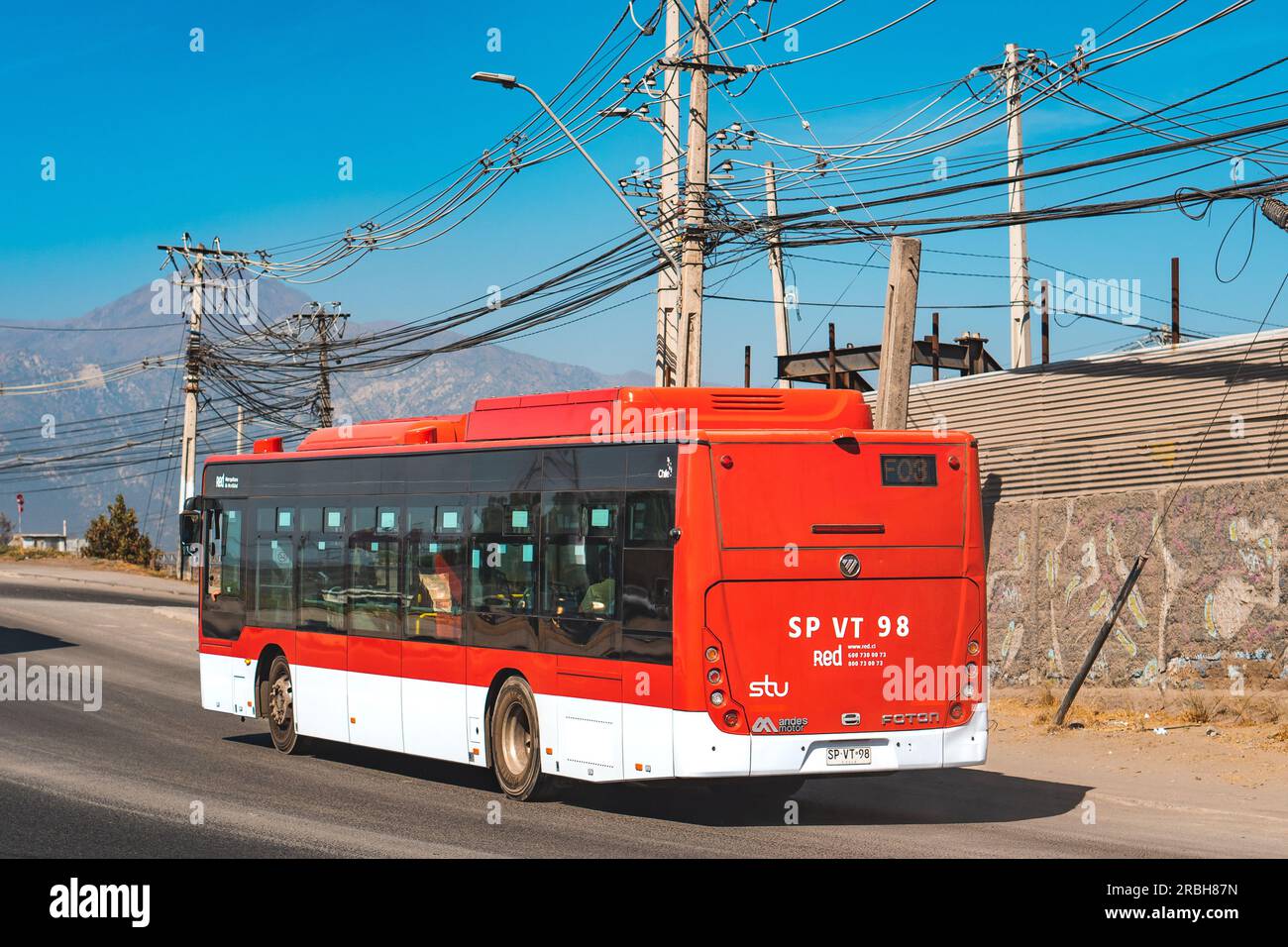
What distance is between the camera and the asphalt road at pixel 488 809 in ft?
37.8

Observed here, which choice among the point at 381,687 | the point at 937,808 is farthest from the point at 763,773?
the point at 381,687

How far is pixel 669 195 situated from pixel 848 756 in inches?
558

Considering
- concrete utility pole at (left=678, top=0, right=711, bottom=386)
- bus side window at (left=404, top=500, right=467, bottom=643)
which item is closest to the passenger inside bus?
bus side window at (left=404, top=500, right=467, bottom=643)

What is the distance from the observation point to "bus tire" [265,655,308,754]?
18141 mm

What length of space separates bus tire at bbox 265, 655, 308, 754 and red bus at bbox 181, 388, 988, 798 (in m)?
2.73

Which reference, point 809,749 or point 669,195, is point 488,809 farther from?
point 669,195

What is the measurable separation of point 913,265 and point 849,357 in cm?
1253

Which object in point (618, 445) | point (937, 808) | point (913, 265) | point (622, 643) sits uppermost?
point (913, 265)

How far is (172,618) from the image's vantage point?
37.4 m

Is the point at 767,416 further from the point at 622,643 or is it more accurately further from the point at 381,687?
the point at 381,687

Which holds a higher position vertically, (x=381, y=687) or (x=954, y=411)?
(x=954, y=411)

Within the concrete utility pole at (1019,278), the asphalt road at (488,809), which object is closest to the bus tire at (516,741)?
the asphalt road at (488,809)

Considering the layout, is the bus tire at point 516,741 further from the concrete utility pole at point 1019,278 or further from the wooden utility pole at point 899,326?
the concrete utility pole at point 1019,278

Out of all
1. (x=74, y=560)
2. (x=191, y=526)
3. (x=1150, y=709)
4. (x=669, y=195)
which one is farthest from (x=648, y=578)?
(x=74, y=560)
